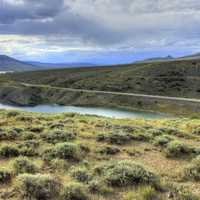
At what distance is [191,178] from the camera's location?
761 centimetres

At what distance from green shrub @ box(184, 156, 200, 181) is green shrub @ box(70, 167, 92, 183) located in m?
2.51

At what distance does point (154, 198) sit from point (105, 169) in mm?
1766

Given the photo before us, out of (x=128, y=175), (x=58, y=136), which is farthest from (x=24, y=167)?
(x=58, y=136)

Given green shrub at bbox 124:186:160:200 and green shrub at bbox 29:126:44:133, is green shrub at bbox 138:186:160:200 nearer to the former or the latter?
green shrub at bbox 124:186:160:200

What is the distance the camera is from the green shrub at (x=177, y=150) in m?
9.98

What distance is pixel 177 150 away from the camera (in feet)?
33.3

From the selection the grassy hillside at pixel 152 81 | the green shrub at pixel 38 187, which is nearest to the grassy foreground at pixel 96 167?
the green shrub at pixel 38 187

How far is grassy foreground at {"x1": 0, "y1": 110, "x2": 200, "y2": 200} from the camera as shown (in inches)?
245

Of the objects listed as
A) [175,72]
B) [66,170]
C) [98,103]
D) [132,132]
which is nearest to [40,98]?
[98,103]

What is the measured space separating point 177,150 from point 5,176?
18.8 feet

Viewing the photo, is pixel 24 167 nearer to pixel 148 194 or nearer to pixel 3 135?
pixel 148 194

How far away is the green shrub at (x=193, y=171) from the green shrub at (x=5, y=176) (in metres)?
4.30

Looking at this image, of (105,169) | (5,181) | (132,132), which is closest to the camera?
(5,181)

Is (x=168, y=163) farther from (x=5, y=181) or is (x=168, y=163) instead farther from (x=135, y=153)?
(x=5, y=181)
